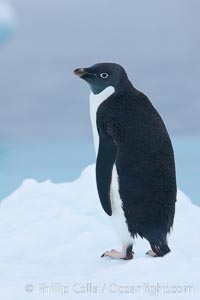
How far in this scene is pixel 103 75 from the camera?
2.05 meters

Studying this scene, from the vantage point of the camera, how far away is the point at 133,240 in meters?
1.99

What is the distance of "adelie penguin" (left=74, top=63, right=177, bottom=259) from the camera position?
1928 millimetres

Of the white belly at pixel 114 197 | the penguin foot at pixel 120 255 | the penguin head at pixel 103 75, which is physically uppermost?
the penguin head at pixel 103 75

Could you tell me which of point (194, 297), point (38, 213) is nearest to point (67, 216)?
point (38, 213)

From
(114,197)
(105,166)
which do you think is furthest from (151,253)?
(105,166)

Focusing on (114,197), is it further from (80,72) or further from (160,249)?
(80,72)

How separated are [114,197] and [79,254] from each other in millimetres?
431

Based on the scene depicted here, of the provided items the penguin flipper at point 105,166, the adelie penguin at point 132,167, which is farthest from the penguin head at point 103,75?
the penguin flipper at point 105,166

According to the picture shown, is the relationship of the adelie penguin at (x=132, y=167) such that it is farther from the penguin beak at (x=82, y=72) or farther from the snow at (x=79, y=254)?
the snow at (x=79, y=254)

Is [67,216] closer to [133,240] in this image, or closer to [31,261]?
[31,261]

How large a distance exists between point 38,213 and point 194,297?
1.79 meters

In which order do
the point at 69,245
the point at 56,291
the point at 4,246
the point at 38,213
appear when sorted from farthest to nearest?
1. the point at 38,213
2. the point at 4,246
3. the point at 69,245
4. the point at 56,291

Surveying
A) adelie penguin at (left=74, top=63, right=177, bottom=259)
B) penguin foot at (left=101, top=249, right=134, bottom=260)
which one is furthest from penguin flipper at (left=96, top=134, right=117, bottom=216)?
penguin foot at (left=101, top=249, right=134, bottom=260)

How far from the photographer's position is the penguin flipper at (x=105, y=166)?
1.96 meters
